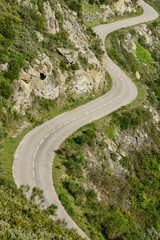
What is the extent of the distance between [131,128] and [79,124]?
9.36m

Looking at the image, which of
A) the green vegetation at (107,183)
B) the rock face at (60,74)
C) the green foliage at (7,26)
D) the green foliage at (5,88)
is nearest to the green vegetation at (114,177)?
the green vegetation at (107,183)

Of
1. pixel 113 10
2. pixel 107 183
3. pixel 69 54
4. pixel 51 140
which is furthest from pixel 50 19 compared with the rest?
pixel 113 10

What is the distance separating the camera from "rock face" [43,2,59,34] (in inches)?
1437

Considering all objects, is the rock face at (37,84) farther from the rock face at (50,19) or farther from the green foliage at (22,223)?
the green foliage at (22,223)

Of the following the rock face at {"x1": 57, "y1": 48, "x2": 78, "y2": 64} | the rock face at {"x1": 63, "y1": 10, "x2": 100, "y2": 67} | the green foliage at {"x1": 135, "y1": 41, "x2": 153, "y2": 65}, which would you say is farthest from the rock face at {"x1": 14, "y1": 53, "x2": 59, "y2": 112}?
the green foliage at {"x1": 135, "y1": 41, "x2": 153, "y2": 65}

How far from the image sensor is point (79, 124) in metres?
31.7

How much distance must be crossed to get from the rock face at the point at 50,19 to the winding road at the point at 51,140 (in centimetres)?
1429

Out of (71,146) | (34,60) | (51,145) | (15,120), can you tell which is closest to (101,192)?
(71,146)

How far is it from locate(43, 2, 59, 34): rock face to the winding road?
14.3 meters

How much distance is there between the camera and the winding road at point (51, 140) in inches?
821

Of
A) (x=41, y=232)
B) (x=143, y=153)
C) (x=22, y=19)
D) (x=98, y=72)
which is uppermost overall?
(x=22, y=19)

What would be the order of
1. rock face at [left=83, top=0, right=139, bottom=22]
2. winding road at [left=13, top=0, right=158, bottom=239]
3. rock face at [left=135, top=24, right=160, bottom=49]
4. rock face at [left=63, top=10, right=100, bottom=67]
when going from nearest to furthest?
winding road at [left=13, top=0, right=158, bottom=239], rock face at [left=63, top=10, right=100, bottom=67], rock face at [left=83, top=0, right=139, bottom=22], rock face at [left=135, top=24, right=160, bottom=49]

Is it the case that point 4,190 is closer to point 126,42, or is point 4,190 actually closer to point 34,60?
point 34,60

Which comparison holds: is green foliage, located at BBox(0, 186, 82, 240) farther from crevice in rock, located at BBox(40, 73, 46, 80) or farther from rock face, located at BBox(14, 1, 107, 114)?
crevice in rock, located at BBox(40, 73, 46, 80)
